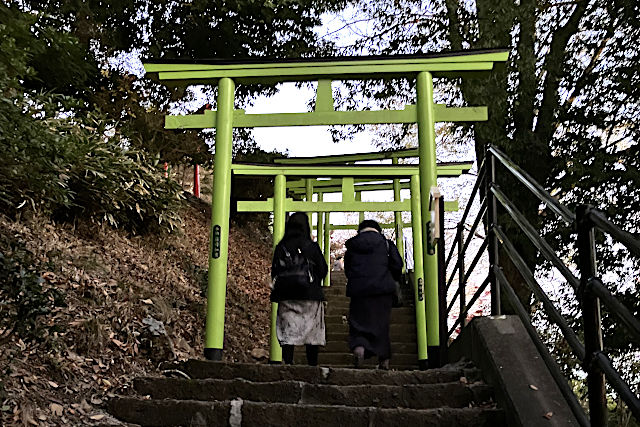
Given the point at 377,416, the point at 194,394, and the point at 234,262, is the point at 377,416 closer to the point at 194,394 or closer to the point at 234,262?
the point at 194,394

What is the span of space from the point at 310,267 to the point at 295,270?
5.1 inches

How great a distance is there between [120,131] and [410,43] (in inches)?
179

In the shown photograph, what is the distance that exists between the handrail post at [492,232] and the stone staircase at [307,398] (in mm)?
464

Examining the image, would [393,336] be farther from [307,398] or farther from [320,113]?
[307,398]

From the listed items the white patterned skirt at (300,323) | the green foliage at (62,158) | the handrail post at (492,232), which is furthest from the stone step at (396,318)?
the handrail post at (492,232)

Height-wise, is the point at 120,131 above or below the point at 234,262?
above

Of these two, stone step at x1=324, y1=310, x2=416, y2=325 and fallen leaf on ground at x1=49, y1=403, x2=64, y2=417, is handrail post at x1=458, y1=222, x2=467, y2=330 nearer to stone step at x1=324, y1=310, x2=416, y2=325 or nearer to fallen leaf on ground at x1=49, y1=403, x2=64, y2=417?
fallen leaf on ground at x1=49, y1=403, x2=64, y2=417

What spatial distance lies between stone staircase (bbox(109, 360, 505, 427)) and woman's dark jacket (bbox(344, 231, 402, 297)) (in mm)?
1510

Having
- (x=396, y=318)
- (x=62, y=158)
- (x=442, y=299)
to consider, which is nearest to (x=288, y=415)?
(x=442, y=299)

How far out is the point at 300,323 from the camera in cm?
570

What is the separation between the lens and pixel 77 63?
352 inches

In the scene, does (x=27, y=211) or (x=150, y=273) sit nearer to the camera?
(x=27, y=211)

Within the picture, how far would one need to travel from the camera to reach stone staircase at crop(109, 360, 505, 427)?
130 inches

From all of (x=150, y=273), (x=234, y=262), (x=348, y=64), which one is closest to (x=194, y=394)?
(x=348, y=64)
